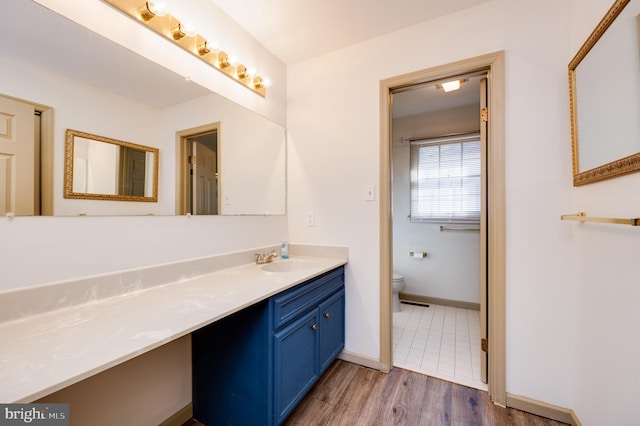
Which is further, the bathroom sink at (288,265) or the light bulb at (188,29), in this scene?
the bathroom sink at (288,265)

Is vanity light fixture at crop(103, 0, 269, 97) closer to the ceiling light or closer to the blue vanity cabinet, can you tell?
the blue vanity cabinet

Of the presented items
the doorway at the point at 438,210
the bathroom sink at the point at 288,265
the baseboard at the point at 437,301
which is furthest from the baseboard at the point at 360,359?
the baseboard at the point at 437,301

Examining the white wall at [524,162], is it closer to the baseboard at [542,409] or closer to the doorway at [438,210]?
the baseboard at [542,409]

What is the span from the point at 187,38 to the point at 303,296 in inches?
60.9

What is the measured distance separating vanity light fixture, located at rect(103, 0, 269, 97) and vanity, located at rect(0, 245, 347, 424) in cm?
116

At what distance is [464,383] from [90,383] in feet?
6.65

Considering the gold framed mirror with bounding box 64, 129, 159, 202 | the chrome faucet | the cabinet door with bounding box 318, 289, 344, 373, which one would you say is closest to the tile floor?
the cabinet door with bounding box 318, 289, 344, 373

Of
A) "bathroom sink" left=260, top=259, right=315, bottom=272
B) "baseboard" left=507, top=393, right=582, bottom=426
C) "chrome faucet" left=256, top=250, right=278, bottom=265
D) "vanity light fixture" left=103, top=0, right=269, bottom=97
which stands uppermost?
"vanity light fixture" left=103, top=0, right=269, bottom=97

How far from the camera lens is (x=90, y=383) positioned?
3.46ft

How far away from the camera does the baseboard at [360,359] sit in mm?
1888

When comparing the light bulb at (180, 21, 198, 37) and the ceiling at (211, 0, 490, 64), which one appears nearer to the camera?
the light bulb at (180, 21, 198, 37)

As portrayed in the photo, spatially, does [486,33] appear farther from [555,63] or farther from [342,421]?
[342,421]

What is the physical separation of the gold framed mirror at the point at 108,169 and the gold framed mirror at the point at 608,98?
1929 mm

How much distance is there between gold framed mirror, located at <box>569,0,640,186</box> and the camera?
89cm
